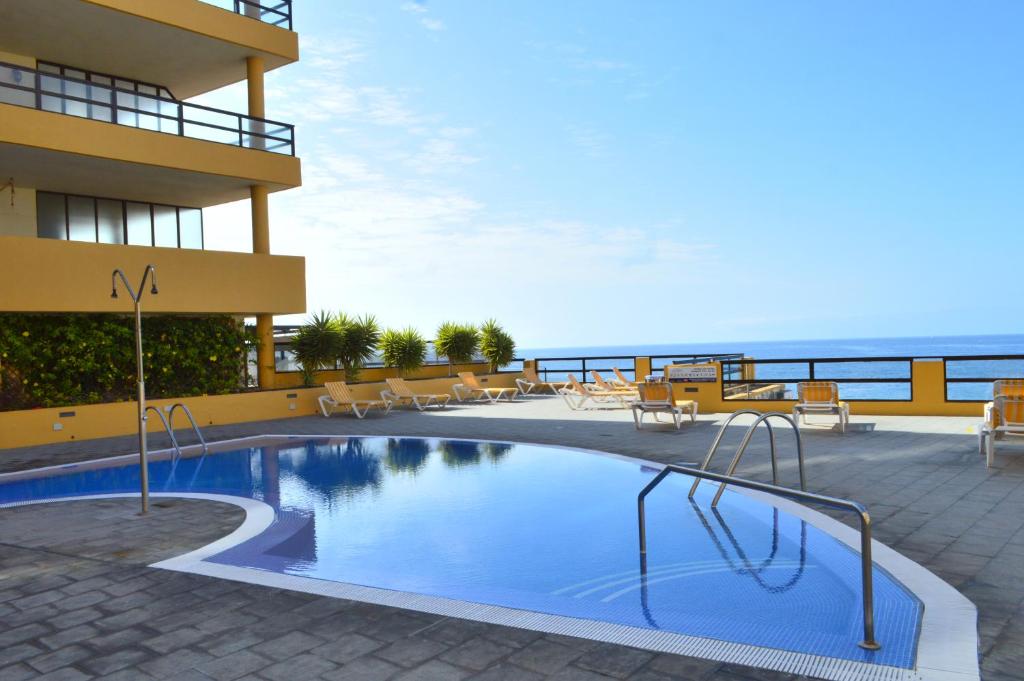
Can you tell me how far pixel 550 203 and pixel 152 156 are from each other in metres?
42.7

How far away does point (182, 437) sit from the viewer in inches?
569

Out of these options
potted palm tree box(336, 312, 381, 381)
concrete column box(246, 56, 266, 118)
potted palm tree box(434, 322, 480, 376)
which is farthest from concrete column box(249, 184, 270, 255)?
potted palm tree box(434, 322, 480, 376)

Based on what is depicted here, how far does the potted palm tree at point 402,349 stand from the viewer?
2203 cm

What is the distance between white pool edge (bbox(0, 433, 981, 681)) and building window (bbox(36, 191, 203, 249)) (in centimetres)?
1433

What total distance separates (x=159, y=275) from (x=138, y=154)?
2.55 m

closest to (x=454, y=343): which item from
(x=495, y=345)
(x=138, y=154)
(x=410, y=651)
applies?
(x=495, y=345)

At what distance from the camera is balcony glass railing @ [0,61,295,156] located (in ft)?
46.9

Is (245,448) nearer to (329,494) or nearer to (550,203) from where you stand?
(329,494)

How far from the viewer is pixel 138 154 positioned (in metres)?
15.6

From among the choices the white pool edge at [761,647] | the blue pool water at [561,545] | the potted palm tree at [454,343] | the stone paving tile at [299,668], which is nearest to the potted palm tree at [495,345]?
the potted palm tree at [454,343]

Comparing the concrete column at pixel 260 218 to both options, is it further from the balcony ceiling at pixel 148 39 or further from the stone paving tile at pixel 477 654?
the stone paving tile at pixel 477 654

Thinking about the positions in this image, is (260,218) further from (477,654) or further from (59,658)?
(477,654)

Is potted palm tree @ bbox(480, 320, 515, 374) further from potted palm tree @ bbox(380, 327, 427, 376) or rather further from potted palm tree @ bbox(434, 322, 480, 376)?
potted palm tree @ bbox(380, 327, 427, 376)

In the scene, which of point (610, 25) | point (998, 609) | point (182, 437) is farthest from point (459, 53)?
point (998, 609)
